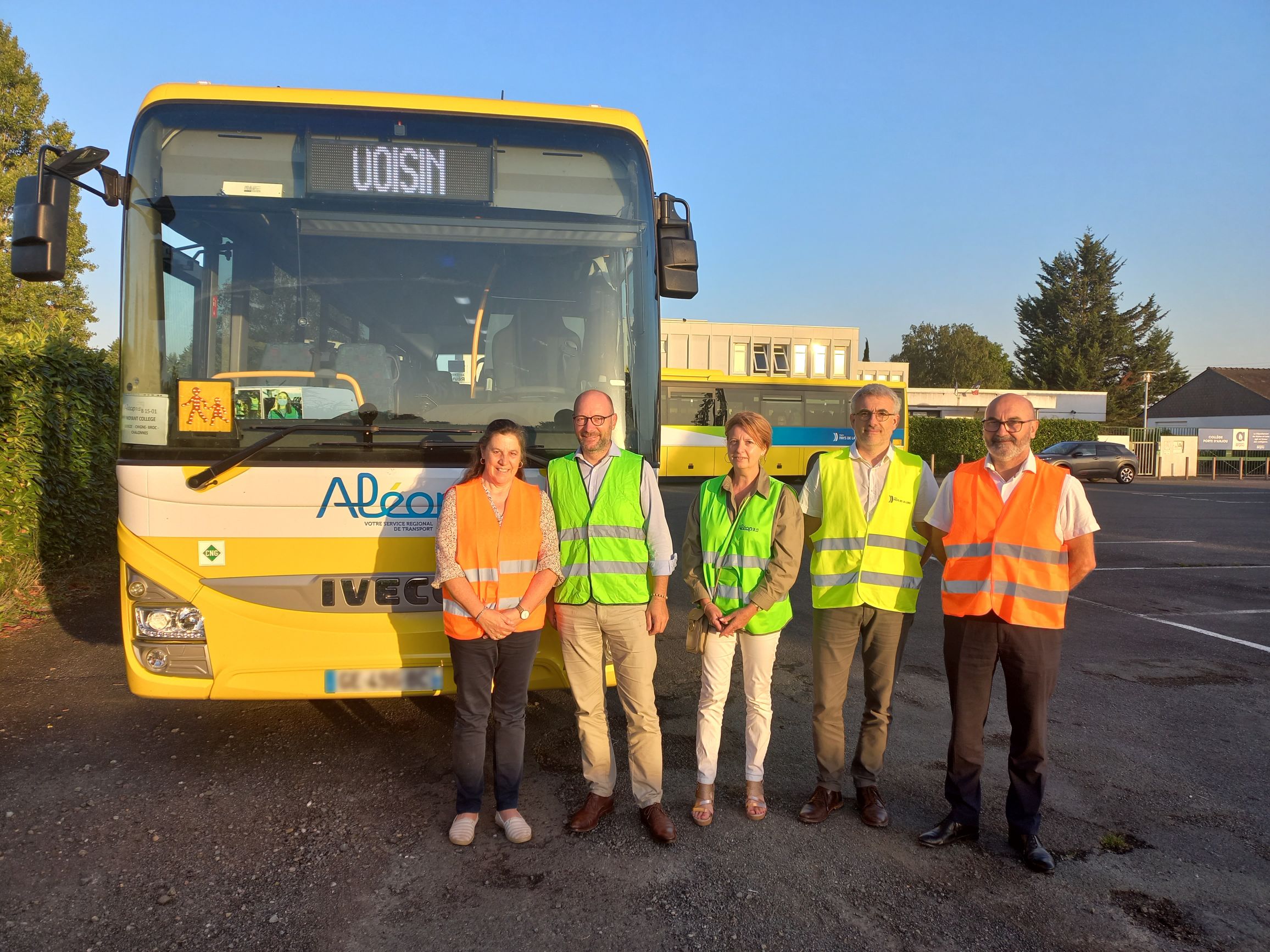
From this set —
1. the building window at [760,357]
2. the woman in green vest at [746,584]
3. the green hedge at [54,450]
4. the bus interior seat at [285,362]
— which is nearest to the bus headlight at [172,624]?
the bus interior seat at [285,362]

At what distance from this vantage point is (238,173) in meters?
3.79

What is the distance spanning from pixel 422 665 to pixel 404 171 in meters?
2.44

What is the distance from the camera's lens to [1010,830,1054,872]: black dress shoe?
3.15 meters

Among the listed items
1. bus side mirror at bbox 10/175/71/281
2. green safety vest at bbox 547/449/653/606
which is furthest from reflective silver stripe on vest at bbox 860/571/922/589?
bus side mirror at bbox 10/175/71/281

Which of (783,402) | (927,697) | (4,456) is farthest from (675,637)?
(783,402)

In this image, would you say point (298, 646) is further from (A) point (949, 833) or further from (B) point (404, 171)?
(A) point (949, 833)

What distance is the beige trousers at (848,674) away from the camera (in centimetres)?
354

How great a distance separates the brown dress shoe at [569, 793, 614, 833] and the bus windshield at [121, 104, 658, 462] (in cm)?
163

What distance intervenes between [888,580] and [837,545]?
0.27 meters

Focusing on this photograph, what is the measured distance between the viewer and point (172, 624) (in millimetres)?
3643

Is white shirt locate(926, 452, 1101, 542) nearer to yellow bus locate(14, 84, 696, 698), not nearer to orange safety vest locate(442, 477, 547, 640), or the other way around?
yellow bus locate(14, 84, 696, 698)

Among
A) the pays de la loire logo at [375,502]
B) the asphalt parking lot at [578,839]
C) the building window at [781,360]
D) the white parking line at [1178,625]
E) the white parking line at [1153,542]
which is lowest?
the asphalt parking lot at [578,839]

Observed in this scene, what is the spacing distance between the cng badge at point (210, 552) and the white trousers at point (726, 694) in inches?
90.2

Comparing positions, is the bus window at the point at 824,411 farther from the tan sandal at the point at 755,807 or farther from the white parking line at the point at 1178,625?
the tan sandal at the point at 755,807
